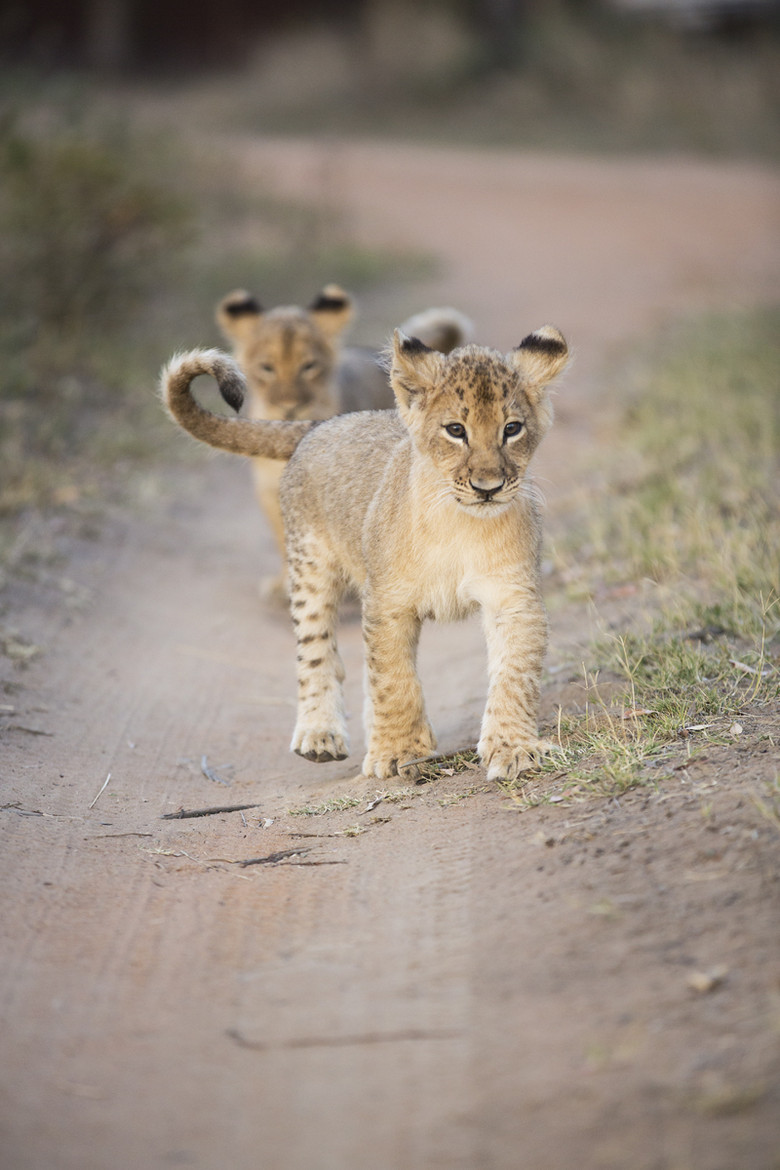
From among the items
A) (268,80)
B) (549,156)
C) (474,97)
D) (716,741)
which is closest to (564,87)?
(474,97)

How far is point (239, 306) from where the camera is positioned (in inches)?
299

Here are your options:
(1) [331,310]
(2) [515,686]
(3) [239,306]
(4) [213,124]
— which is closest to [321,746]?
(2) [515,686]

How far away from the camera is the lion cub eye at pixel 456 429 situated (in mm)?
4086

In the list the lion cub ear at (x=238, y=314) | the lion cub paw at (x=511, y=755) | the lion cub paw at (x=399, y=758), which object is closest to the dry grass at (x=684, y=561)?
the lion cub paw at (x=511, y=755)

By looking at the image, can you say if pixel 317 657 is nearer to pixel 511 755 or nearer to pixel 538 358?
pixel 511 755

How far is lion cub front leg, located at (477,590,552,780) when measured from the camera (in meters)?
3.97

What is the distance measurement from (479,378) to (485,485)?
1.28 feet

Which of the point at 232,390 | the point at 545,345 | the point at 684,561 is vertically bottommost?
the point at 684,561

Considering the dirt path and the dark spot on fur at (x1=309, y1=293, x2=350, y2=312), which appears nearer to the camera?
the dirt path

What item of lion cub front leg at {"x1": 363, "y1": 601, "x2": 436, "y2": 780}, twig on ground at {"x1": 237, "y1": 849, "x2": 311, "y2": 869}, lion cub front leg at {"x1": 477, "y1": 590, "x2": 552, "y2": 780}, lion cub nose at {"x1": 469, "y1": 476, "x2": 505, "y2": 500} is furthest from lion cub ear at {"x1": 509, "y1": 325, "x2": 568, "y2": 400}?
twig on ground at {"x1": 237, "y1": 849, "x2": 311, "y2": 869}

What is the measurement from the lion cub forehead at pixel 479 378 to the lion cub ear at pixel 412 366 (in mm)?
49

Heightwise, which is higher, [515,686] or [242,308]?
[515,686]

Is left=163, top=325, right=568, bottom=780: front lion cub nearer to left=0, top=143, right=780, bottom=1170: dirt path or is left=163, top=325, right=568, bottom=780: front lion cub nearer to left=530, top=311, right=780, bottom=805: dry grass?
left=0, top=143, right=780, bottom=1170: dirt path

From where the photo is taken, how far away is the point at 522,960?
2.85 metres
